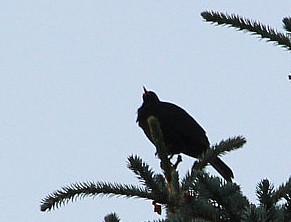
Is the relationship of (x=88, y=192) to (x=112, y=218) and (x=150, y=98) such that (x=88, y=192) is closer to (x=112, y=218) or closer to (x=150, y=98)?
(x=112, y=218)

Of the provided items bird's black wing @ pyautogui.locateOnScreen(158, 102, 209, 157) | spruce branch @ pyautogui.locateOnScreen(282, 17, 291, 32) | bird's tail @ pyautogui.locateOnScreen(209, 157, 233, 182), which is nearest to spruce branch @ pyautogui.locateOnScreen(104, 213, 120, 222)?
spruce branch @ pyautogui.locateOnScreen(282, 17, 291, 32)

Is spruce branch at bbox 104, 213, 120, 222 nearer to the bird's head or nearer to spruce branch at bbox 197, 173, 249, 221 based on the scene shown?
spruce branch at bbox 197, 173, 249, 221

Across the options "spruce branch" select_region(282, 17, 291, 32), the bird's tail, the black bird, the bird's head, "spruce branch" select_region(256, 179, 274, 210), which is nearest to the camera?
"spruce branch" select_region(256, 179, 274, 210)

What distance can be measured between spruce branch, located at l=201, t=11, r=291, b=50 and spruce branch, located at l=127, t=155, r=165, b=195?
48cm

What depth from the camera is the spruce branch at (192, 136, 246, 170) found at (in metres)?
2.31

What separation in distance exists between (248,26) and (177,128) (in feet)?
10.2

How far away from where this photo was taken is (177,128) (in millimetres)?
5195

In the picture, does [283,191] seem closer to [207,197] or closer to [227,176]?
[207,197]

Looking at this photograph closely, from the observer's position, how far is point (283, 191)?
200cm

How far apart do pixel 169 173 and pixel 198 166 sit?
0.72 feet

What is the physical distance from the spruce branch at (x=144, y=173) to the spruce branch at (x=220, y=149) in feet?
0.85

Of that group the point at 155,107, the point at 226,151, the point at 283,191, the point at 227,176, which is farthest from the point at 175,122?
the point at 283,191

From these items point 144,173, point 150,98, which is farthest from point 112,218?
point 150,98

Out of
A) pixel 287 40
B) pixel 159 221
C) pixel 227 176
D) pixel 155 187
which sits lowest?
pixel 159 221
